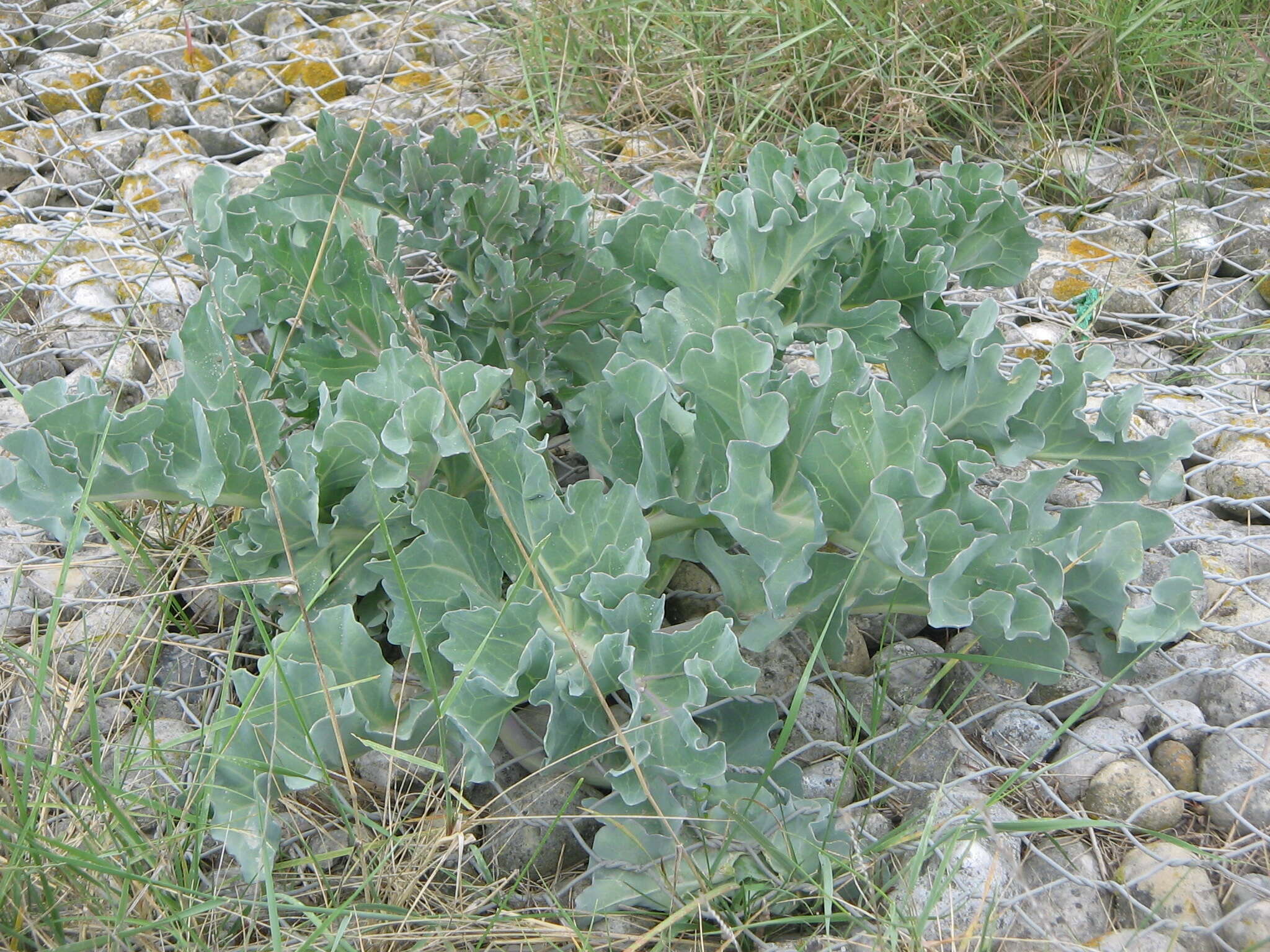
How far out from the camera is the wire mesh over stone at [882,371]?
1496 mm

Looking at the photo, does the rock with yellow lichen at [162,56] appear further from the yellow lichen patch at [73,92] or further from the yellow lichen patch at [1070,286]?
the yellow lichen patch at [1070,286]

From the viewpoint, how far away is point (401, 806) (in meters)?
1.59

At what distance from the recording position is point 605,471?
1672 mm

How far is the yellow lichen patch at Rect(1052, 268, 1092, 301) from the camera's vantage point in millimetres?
2711

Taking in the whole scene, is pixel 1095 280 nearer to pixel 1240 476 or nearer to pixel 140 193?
pixel 1240 476

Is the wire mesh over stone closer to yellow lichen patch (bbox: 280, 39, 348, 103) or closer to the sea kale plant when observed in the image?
yellow lichen patch (bbox: 280, 39, 348, 103)

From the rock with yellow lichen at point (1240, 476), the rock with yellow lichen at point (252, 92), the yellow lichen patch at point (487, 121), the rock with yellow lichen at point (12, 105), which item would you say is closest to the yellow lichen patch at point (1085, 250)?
the rock with yellow lichen at point (1240, 476)

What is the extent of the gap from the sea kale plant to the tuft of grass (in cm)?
106

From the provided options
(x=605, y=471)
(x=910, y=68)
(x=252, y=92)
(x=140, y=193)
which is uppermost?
(x=910, y=68)

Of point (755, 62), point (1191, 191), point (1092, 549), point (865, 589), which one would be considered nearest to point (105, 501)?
point (865, 589)

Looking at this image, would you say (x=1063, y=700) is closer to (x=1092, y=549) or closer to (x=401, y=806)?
(x=1092, y=549)

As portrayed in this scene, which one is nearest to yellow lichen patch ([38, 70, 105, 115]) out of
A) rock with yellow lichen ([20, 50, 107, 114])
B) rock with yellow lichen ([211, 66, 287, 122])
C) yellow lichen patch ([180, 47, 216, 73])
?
rock with yellow lichen ([20, 50, 107, 114])

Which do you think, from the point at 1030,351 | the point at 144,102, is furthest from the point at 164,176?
the point at 1030,351

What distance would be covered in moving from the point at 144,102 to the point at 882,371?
7.78 feet
